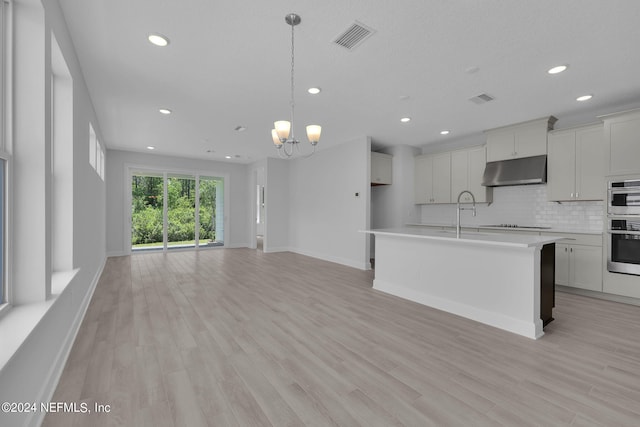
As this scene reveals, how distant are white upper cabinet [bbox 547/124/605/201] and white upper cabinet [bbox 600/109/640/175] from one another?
14cm

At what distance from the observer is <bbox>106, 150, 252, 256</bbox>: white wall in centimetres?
752

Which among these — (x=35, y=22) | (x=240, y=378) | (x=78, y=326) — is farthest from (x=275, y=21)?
(x=78, y=326)

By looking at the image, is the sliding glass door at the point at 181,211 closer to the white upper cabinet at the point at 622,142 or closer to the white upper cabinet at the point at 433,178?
the white upper cabinet at the point at 433,178

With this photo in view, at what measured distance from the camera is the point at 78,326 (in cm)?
289

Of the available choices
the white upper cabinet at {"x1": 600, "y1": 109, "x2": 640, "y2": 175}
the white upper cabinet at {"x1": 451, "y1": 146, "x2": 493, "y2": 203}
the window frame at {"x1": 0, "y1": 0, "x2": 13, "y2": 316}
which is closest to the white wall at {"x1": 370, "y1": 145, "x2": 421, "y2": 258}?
the white upper cabinet at {"x1": 451, "y1": 146, "x2": 493, "y2": 203}

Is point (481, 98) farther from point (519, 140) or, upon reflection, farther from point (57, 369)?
point (57, 369)

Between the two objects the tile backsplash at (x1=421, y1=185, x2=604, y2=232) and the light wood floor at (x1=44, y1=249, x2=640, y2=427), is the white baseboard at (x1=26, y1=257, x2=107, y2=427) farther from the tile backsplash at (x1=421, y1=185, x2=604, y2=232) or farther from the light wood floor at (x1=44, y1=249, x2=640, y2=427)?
the tile backsplash at (x1=421, y1=185, x2=604, y2=232)

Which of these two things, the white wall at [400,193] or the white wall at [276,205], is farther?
the white wall at [276,205]

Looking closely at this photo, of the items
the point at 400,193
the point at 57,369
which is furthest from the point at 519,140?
the point at 57,369

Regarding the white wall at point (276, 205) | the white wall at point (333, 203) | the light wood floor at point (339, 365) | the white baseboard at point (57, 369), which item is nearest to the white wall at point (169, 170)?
the white wall at point (276, 205)

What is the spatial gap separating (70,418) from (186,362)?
724 mm

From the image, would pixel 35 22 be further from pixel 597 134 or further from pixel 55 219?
pixel 597 134

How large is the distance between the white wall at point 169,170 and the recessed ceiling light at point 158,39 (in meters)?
6.18

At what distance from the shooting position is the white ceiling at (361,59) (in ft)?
7.41
